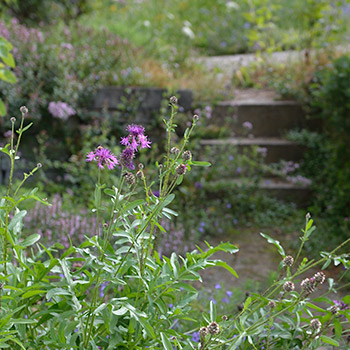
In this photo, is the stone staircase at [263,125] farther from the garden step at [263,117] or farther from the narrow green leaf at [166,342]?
the narrow green leaf at [166,342]

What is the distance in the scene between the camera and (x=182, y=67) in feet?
21.4

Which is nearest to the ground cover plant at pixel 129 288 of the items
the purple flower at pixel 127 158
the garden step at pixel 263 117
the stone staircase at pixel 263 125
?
the purple flower at pixel 127 158

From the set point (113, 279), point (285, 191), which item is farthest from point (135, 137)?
point (285, 191)

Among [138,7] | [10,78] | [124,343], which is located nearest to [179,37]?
[138,7]

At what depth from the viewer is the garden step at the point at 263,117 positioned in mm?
5500

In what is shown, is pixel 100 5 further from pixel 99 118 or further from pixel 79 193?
pixel 79 193

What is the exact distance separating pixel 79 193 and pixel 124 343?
113 inches

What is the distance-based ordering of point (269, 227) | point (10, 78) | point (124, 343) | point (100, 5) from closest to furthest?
point (124, 343), point (10, 78), point (269, 227), point (100, 5)

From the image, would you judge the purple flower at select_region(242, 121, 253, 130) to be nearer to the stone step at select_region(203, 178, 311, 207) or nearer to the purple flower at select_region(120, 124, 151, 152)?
the stone step at select_region(203, 178, 311, 207)

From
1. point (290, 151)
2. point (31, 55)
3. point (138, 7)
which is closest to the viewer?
point (31, 55)

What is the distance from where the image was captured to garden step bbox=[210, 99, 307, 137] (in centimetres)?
550

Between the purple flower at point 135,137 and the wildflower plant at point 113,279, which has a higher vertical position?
the purple flower at point 135,137

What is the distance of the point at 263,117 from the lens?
5.55 m

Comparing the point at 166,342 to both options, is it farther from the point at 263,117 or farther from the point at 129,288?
the point at 263,117
